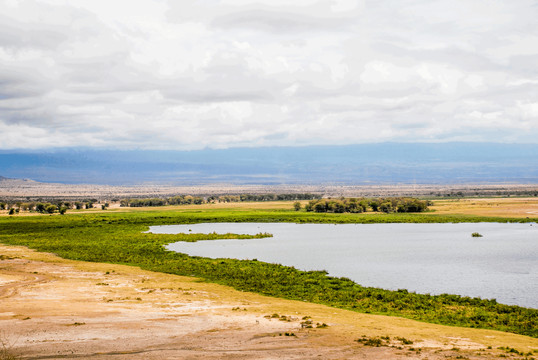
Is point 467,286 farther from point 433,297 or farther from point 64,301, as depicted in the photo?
point 64,301

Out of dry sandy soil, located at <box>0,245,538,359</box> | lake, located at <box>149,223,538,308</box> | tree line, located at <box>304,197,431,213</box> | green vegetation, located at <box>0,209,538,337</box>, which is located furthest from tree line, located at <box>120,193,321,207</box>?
dry sandy soil, located at <box>0,245,538,359</box>

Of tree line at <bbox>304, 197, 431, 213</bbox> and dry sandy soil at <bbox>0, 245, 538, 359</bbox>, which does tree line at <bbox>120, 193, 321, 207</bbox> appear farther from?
dry sandy soil at <bbox>0, 245, 538, 359</bbox>

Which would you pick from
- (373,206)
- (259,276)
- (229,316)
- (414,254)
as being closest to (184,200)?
(373,206)

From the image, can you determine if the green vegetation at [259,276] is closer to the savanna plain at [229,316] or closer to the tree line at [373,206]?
the savanna plain at [229,316]

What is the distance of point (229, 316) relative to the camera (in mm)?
25609

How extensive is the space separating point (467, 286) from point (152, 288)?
19104mm

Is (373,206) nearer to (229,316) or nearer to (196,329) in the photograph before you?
(229,316)

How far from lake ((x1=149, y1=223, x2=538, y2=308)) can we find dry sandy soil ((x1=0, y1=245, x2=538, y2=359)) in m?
8.93

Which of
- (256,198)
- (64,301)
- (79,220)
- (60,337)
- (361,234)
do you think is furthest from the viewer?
(256,198)

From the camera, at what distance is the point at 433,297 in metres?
30.3

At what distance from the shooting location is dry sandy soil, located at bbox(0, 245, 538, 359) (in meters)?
19.9

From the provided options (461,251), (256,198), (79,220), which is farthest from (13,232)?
(256,198)

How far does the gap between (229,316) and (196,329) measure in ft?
8.70

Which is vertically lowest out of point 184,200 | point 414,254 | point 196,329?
point 196,329
